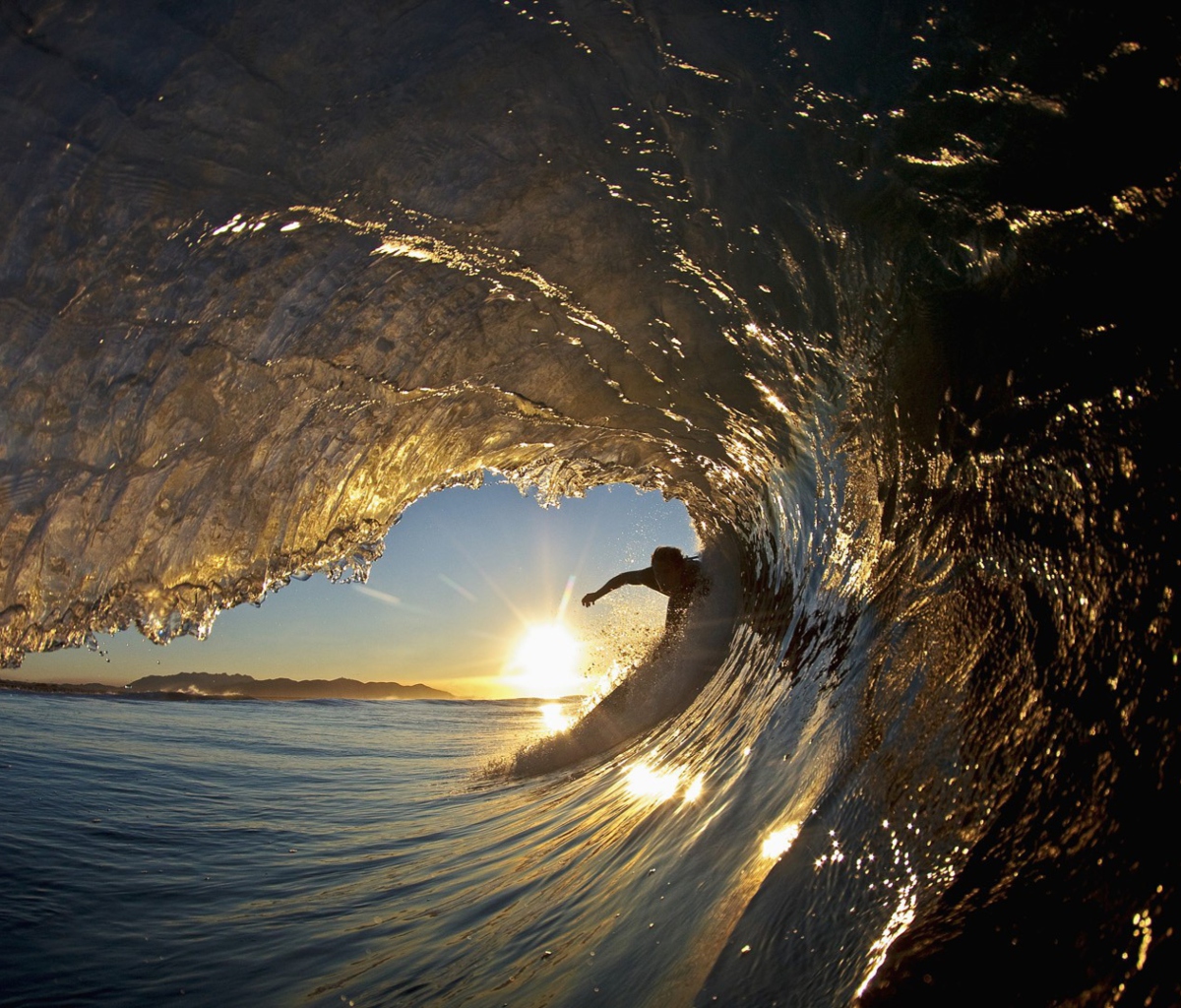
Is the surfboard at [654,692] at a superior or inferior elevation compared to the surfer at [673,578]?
inferior

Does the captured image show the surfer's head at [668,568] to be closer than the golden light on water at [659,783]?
No

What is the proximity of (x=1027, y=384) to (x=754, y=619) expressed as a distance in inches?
168

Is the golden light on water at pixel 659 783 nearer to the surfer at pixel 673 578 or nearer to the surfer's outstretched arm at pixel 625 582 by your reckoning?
the surfer's outstretched arm at pixel 625 582

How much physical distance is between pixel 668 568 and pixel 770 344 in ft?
14.5

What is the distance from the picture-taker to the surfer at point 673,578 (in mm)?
7809

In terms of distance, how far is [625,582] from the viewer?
25.2ft

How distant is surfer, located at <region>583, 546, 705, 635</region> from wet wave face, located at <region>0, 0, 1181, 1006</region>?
3120 millimetres

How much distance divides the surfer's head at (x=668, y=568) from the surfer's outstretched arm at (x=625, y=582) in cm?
7

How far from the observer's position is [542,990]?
5.91ft

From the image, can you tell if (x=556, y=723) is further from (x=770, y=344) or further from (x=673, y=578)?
(x=770, y=344)

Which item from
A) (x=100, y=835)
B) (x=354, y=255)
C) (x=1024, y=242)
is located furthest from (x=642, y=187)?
(x=100, y=835)

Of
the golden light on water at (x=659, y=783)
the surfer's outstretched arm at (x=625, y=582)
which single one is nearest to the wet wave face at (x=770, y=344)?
the golden light on water at (x=659, y=783)

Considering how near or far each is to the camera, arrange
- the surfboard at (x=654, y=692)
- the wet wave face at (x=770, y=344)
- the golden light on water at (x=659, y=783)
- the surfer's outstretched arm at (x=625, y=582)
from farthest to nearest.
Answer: the surfer's outstretched arm at (x=625, y=582) < the surfboard at (x=654, y=692) < the golden light on water at (x=659, y=783) < the wet wave face at (x=770, y=344)

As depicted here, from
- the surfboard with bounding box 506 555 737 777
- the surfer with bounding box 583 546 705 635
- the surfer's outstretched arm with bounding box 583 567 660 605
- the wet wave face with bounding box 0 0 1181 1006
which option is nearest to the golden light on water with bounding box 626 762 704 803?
the wet wave face with bounding box 0 0 1181 1006
